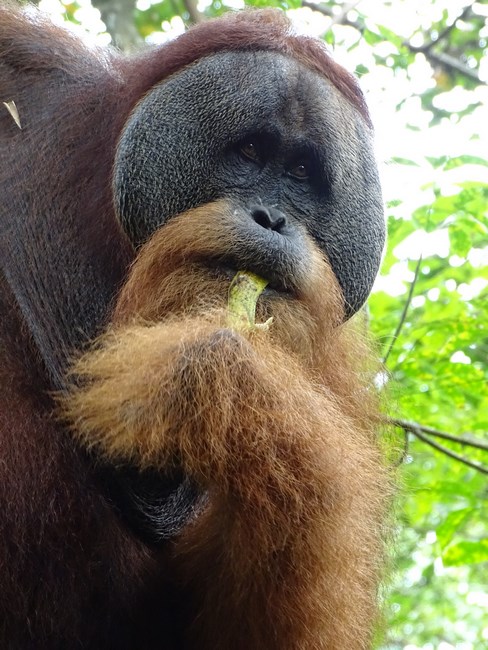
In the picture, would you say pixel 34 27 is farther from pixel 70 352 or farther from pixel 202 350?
pixel 202 350

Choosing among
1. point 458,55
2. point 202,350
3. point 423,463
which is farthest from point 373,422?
point 458,55

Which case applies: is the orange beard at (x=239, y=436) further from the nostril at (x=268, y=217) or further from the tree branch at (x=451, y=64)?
the tree branch at (x=451, y=64)

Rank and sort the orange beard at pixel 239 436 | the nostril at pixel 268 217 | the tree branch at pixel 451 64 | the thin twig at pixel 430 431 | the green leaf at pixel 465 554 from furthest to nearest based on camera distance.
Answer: the tree branch at pixel 451 64
the green leaf at pixel 465 554
the thin twig at pixel 430 431
the nostril at pixel 268 217
the orange beard at pixel 239 436

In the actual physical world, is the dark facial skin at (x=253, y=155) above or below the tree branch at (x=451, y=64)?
above

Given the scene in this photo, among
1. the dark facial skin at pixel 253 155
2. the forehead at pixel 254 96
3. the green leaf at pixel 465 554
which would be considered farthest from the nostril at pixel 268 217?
the green leaf at pixel 465 554

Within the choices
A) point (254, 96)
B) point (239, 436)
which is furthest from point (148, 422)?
point (254, 96)

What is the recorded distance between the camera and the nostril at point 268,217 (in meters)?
2.53

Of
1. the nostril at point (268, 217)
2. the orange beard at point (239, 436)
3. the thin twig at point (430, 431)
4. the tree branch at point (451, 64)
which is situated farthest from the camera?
the tree branch at point (451, 64)

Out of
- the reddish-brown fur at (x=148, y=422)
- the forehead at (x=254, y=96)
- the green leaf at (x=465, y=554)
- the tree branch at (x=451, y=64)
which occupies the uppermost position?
the forehead at (x=254, y=96)

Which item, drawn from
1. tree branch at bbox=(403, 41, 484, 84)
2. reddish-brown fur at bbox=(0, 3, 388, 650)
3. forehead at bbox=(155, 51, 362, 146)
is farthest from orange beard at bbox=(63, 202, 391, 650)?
tree branch at bbox=(403, 41, 484, 84)

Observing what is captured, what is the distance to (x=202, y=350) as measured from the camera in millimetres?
2033

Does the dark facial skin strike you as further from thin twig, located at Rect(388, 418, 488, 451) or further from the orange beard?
thin twig, located at Rect(388, 418, 488, 451)

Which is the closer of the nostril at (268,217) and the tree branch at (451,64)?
the nostril at (268,217)

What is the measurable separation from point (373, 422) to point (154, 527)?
3.30 feet
